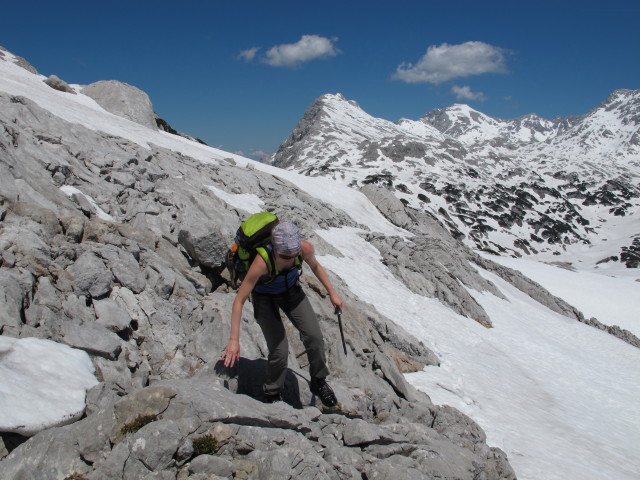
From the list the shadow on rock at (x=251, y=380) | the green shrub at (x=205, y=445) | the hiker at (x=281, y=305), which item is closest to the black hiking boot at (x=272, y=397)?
the hiker at (x=281, y=305)

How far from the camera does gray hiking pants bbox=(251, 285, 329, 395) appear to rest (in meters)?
8.10

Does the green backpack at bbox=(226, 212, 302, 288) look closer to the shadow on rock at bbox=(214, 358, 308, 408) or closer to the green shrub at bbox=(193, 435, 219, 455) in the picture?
the shadow on rock at bbox=(214, 358, 308, 408)

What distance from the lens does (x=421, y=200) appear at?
522 feet

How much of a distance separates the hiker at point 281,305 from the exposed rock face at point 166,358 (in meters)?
0.56

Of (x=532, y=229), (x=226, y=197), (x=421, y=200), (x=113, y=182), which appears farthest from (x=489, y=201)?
(x=113, y=182)

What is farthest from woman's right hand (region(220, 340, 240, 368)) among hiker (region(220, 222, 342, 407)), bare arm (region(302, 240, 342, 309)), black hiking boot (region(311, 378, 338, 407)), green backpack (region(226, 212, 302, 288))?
black hiking boot (region(311, 378, 338, 407))

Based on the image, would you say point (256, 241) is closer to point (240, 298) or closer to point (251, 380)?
point (240, 298)

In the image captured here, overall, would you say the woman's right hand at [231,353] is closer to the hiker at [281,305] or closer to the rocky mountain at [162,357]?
the hiker at [281,305]

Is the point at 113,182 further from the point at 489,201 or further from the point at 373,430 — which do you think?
the point at 489,201

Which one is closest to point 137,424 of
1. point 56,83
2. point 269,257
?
point 269,257

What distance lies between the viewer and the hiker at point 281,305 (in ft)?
24.0

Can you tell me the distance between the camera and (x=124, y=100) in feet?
155

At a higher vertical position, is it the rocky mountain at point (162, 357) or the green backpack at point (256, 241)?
the green backpack at point (256, 241)

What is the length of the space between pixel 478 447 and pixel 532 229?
6853 inches
